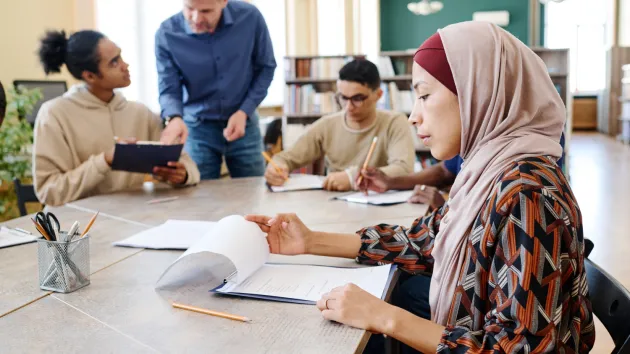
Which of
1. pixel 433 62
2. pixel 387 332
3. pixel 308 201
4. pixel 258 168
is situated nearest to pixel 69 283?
pixel 387 332

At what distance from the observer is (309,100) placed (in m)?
5.89

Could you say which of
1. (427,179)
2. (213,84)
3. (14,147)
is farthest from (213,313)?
(14,147)

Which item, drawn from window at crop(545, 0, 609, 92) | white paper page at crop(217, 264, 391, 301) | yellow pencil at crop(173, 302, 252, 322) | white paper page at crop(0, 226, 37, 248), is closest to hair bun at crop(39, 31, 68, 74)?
white paper page at crop(0, 226, 37, 248)

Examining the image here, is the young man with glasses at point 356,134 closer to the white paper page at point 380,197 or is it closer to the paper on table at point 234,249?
the white paper page at point 380,197

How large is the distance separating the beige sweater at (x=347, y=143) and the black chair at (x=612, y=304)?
5.16ft

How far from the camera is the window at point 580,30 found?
539 inches

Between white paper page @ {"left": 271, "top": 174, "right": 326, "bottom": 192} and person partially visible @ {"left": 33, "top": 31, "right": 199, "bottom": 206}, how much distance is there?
1.27ft

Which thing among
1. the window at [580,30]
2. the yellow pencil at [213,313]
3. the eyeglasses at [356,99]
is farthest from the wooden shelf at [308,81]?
the window at [580,30]

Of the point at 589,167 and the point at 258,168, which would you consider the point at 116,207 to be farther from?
the point at 589,167

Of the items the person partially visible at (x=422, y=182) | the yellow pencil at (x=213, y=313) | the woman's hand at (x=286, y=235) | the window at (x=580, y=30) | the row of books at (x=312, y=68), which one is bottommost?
the person partially visible at (x=422, y=182)

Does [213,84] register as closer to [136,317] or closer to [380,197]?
[380,197]

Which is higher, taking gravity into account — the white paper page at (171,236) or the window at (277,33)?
the window at (277,33)

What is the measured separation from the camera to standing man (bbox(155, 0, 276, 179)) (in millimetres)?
2824

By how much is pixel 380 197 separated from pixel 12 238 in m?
1.17
